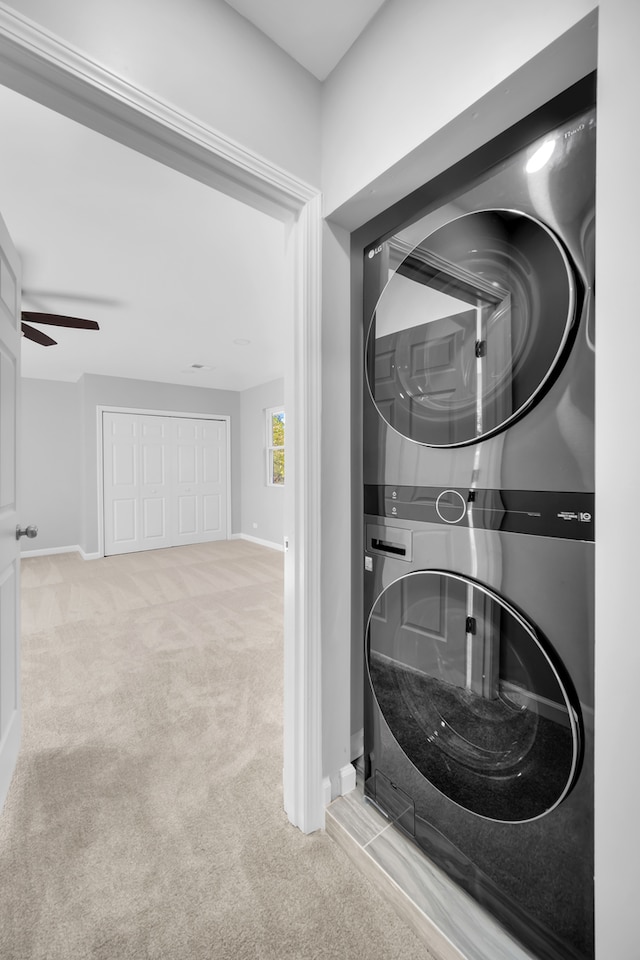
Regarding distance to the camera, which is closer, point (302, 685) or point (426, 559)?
point (426, 559)

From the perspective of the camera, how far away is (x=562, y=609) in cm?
92

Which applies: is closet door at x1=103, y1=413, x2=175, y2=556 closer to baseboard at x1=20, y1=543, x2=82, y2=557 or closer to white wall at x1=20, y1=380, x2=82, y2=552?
white wall at x1=20, y1=380, x2=82, y2=552

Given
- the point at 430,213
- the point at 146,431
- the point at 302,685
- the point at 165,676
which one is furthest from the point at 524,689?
the point at 146,431

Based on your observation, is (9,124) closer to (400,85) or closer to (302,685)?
(400,85)

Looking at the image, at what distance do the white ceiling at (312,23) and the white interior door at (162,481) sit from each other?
223 inches

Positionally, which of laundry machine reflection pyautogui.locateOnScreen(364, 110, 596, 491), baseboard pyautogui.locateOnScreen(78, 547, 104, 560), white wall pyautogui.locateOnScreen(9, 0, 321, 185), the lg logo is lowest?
baseboard pyautogui.locateOnScreen(78, 547, 104, 560)

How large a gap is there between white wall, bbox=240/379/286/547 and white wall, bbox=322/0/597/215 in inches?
197

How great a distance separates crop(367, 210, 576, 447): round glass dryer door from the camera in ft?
3.07

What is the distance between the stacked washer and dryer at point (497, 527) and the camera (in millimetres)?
896

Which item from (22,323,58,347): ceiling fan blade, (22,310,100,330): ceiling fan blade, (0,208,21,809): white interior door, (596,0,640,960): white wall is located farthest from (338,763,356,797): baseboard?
(22,323,58,347): ceiling fan blade

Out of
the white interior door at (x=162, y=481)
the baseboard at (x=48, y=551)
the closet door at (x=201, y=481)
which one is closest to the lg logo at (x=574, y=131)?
the white interior door at (x=162, y=481)

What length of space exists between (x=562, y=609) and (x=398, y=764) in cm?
78

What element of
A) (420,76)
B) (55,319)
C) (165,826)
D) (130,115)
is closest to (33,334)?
(55,319)

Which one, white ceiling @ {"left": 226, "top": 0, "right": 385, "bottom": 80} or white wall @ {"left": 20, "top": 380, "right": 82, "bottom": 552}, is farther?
white wall @ {"left": 20, "top": 380, "right": 82, "bottom": 552}
